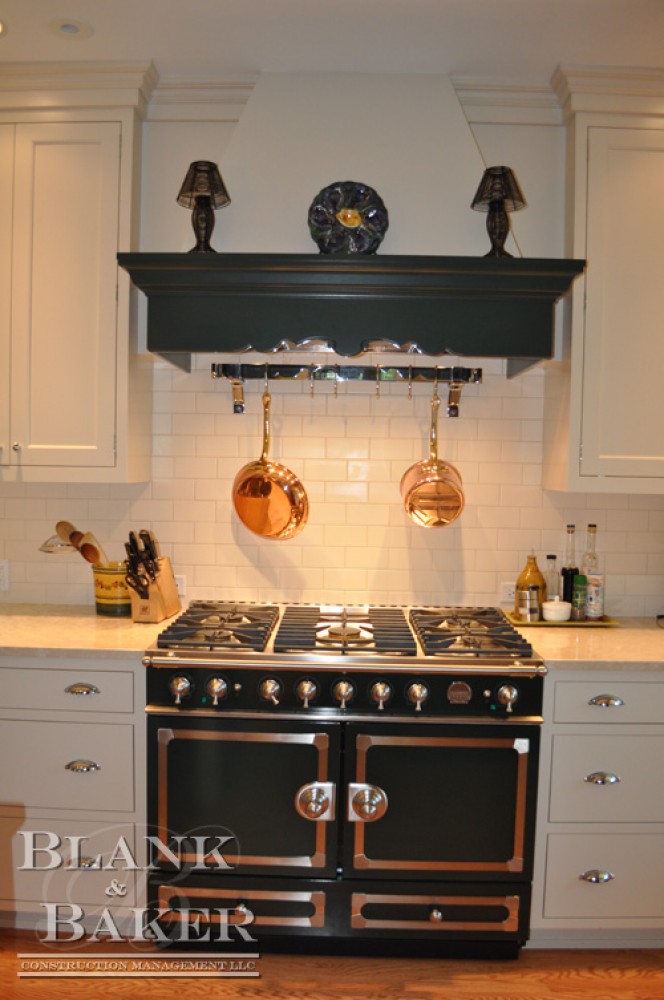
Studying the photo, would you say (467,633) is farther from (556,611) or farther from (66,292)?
(66,292)

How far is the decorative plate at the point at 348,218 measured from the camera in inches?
97.5

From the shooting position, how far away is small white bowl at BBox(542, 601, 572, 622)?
8.91ft

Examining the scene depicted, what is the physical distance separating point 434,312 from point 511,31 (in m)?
0.91

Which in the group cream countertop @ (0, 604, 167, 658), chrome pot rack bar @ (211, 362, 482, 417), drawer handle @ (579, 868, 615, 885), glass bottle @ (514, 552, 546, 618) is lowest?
drawer handle @ (579, 868, 615, 885)

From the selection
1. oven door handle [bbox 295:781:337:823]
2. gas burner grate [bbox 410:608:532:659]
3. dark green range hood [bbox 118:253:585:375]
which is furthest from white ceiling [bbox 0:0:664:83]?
oven door handle [bbox 295:781:337:823]

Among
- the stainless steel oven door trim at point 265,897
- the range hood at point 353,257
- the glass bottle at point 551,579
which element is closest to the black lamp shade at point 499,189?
the range hood at point 353,257

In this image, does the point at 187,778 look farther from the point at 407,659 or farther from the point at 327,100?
the point at 327,100

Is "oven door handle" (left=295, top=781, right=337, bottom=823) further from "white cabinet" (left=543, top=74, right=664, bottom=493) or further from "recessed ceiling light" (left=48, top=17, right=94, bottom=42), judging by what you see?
"recessed ceiling light" (left=48, top=17, right=94, bottom=42)

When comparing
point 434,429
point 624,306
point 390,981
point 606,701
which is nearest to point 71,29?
point 434,429

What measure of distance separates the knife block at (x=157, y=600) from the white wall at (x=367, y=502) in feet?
0.74

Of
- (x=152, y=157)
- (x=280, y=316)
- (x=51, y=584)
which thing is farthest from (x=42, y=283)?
(x=51, y=584)

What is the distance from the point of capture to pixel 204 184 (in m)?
2.44

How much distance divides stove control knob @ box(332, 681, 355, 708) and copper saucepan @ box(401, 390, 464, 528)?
2.55ft

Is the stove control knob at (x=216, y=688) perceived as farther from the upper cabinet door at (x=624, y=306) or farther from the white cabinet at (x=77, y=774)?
the upper cabinet door at (x=624, y=306)
